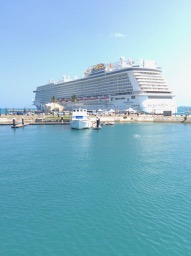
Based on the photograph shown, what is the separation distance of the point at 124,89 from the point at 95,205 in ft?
276

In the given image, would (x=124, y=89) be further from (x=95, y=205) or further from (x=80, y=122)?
(x=95, y=205)

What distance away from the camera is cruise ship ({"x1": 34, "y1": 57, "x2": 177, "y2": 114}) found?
88500 millimetres

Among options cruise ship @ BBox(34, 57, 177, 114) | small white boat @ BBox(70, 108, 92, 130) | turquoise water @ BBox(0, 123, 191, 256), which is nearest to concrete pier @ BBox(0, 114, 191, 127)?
cruise ship @ BBox(34, 57, 177, 114)

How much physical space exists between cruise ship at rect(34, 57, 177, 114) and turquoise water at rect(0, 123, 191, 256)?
57.8 metres

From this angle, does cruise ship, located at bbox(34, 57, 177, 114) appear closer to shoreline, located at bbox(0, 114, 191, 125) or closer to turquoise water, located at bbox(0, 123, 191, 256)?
shoreline, located at bbox(0, 114, 191, 125)

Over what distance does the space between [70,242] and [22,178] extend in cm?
1218

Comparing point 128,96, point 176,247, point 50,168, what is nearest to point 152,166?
point 50,168

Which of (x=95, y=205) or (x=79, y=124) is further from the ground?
(x=79, y=124)

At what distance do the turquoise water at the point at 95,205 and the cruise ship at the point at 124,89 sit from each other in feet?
189

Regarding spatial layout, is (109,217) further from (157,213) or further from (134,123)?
(134,123)

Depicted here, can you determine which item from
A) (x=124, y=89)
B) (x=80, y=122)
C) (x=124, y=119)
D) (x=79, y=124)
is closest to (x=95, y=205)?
(x=79, y=124)

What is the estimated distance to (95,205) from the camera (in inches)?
680

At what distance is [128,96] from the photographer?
92.8 metres

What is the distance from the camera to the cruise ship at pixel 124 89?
290ft
